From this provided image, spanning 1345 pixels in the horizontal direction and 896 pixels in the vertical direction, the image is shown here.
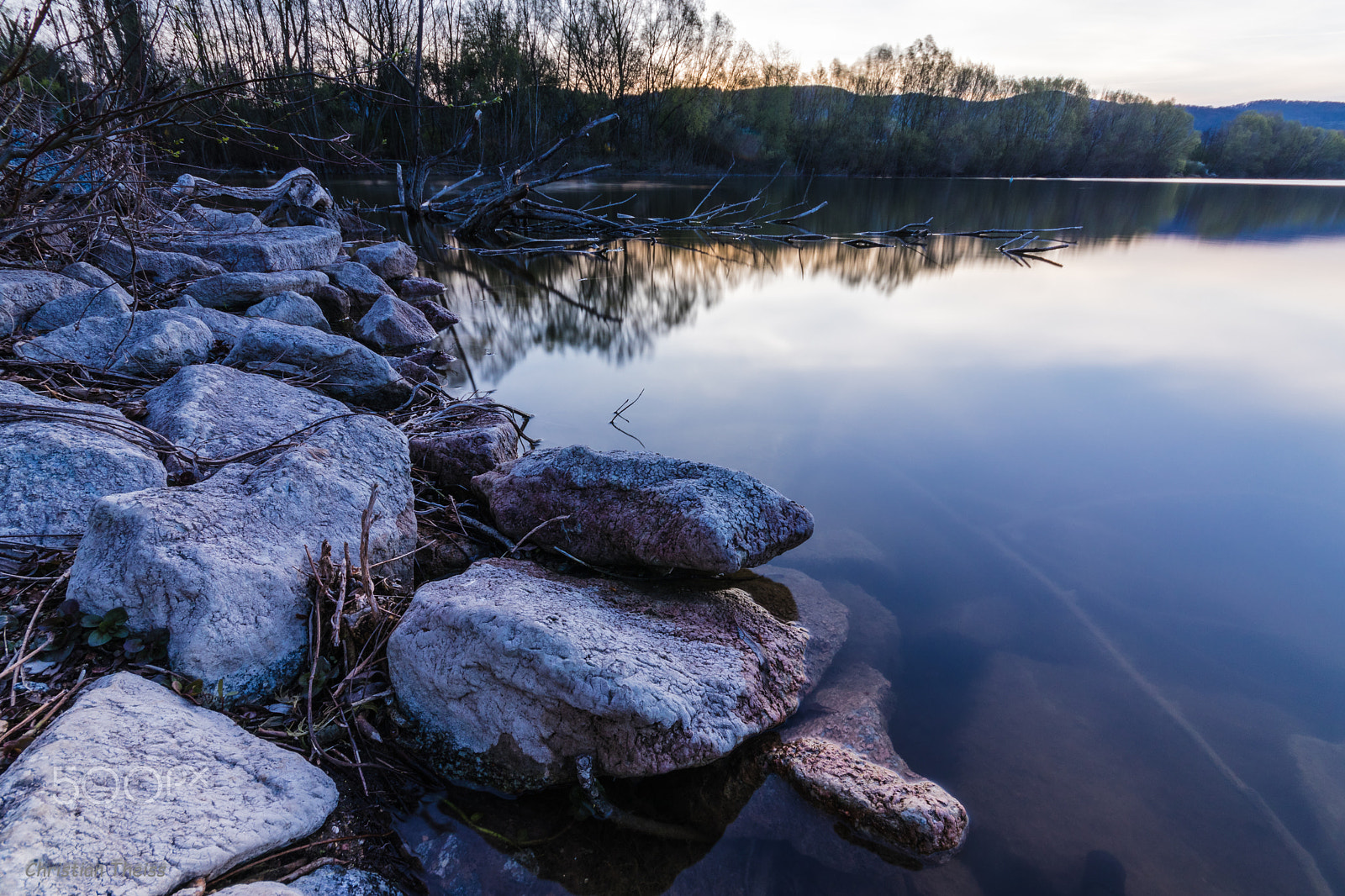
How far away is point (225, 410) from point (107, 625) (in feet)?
4.38

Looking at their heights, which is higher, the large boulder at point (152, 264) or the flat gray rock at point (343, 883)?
the large boulder at point (152, 264)

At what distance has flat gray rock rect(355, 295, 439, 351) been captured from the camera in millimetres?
6035

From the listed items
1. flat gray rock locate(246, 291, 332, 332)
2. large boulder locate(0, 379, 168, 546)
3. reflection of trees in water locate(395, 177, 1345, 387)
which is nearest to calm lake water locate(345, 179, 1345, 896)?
reflection of trees in water locate(395, 177, 1345, 387)

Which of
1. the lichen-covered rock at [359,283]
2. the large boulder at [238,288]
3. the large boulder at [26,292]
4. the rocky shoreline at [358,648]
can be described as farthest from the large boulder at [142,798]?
the lichen-covered rock at [359,283]

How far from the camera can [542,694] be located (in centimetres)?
184

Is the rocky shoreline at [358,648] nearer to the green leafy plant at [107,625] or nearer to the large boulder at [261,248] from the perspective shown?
the green leafy plant at [107,625]

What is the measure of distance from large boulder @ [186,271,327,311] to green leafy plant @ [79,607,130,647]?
494 centimetres

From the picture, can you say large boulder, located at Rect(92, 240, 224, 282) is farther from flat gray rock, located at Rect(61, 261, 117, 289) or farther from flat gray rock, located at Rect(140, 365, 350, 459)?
flat gray rock, located at Rect(140, 365, 350, 459)

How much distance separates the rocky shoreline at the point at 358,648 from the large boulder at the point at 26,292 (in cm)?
62

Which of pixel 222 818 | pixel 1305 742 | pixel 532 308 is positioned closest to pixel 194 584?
pixel 222 818

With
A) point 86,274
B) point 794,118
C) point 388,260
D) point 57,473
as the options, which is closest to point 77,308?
point 86,274

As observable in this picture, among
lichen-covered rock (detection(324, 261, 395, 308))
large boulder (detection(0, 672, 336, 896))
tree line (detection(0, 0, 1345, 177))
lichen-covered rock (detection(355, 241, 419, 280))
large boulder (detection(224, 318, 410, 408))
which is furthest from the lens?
tree line (detection(0, 0, 1345, 177))

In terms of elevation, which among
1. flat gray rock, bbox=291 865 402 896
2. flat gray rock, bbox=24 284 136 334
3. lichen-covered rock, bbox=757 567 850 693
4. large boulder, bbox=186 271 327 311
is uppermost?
flat gray rock, bbox=24 284 136 334

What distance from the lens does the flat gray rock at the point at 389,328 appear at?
19.8 ft
